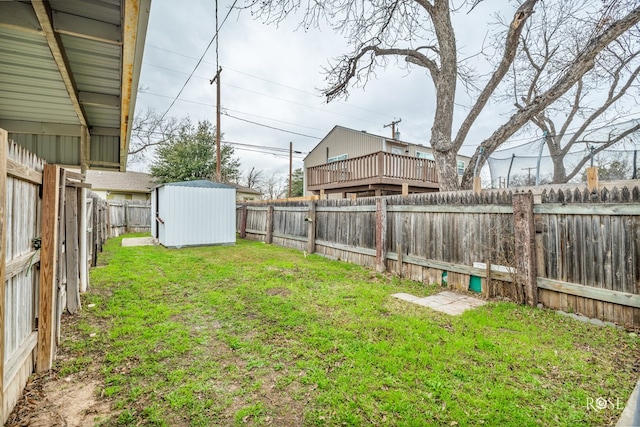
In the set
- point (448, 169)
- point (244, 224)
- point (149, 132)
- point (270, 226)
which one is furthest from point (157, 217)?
point (149, 132)

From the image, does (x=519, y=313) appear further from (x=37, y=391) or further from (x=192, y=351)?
(x=37, y=391)

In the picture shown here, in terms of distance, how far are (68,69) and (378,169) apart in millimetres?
8676

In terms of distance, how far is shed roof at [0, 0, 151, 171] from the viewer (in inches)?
80.4

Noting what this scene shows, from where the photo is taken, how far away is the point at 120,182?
21391 millimetres

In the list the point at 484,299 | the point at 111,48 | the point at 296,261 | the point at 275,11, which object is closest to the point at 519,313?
the point at 484,299

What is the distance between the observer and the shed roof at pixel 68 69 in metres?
2.04

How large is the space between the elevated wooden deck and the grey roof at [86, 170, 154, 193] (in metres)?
14.9

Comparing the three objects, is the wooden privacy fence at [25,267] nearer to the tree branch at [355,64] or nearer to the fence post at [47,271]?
the fence post at [47,271]

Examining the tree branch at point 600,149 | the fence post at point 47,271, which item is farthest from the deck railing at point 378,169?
the fence post at point 47,271

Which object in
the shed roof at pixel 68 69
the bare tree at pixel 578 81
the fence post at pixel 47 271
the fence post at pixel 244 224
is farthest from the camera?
the fence post at pixel 244 224

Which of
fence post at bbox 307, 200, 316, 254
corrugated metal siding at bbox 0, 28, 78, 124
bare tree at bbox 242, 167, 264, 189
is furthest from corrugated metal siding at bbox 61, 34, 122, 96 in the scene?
bare tree at bbox 242, 167, 264, 189

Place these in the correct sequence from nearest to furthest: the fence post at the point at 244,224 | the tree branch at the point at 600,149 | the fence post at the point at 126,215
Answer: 1. the tree branch at the point at 600,149
2. the fence post at the point at 244,224
3. the fence post at the point at 126,215

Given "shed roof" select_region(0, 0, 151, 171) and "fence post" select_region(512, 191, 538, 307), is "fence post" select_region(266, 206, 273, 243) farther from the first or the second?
"fence post" select_region(512, 191, 538, 307)

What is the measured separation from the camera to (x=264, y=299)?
4227mm
